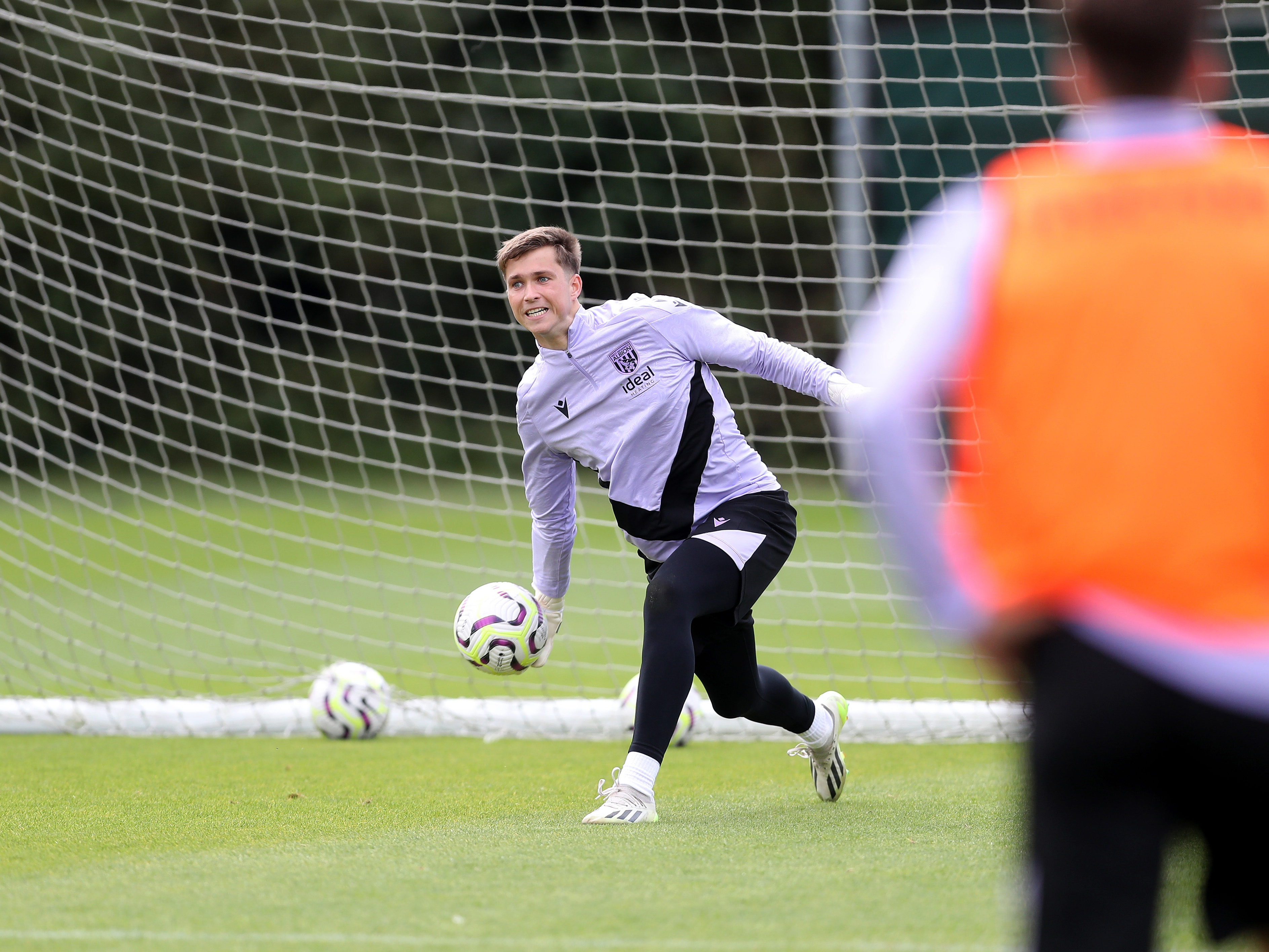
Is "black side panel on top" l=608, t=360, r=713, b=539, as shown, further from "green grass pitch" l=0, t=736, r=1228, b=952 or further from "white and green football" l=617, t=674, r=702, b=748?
"white and green football" l=617, t=674, r=702, b=748

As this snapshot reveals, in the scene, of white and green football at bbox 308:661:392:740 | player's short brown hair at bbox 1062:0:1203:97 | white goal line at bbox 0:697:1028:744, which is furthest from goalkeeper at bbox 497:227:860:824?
player's short brown hair at bbox 1062:0:1203:97

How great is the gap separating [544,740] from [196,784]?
1734 millimetres

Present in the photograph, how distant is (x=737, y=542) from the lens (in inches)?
183

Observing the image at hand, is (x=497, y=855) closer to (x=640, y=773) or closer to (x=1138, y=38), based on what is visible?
(x=640, y=773)

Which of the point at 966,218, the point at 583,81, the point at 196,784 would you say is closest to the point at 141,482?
the point at 583,81

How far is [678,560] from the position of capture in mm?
4582

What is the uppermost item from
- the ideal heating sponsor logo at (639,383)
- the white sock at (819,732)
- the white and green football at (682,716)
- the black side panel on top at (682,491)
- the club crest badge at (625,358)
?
the club crest badge at (625,358)

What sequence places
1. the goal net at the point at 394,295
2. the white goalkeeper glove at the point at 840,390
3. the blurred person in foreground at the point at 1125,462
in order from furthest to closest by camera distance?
the goal net at the point at 394,295 → the white goalkeeper glove at the point at 840,390 → the blurred person in foreground at the point at 1125,462

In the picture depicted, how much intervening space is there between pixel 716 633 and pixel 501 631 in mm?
673

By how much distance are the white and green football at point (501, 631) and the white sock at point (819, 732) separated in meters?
0.90

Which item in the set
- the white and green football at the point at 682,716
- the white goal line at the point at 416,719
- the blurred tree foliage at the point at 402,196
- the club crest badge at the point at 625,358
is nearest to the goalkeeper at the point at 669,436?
the club crest badge at the point at 625,358

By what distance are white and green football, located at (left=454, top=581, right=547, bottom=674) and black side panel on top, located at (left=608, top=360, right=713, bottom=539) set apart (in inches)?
16.7

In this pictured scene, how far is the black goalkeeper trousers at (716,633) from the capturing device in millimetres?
4453

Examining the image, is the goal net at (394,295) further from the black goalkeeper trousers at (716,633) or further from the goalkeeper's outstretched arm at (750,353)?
the goalkeeper's outstretched arm at (750,353)
